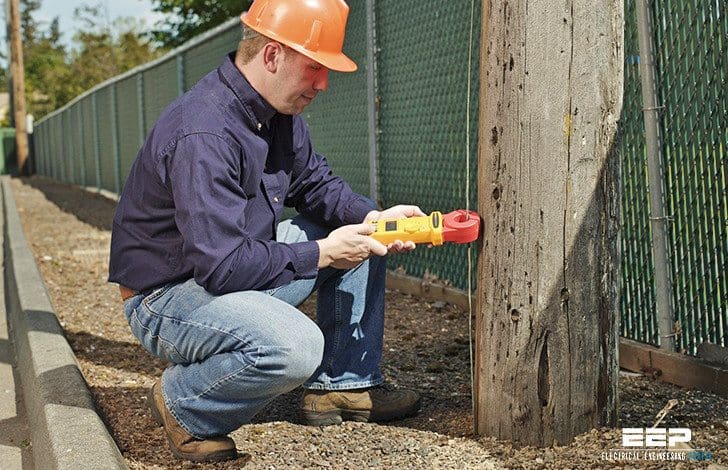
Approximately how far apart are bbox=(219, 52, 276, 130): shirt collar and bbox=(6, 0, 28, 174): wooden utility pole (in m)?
32.9

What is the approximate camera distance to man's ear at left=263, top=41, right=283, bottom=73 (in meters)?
3.41

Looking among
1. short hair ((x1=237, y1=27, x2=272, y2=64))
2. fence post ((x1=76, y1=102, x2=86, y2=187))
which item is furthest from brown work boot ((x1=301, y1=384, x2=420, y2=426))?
fence post ((x1=76, y1=102, x2=86, y2=187))

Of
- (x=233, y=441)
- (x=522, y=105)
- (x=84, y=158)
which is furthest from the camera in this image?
(x=84, y=158)

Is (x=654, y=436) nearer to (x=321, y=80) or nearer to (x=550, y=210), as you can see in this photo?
(x=550, y=210)

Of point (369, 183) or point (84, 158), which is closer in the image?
point (369, 183)

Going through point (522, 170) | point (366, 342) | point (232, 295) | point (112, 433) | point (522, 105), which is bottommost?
point (112, 433)

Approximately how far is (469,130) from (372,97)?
4.10ft

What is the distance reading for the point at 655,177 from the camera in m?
4.42

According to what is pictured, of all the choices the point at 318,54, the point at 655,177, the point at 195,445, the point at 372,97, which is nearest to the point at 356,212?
the point at 318,54

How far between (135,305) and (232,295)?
1.51 ft

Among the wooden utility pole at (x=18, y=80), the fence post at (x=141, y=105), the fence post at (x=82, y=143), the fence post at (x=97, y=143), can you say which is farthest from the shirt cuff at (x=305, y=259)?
the wooden utility pole at (x=18, y=80)

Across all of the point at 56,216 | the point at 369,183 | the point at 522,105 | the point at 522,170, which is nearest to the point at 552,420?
the point at 522,170

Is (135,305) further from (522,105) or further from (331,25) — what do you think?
(522,105)

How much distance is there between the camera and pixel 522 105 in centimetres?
330
